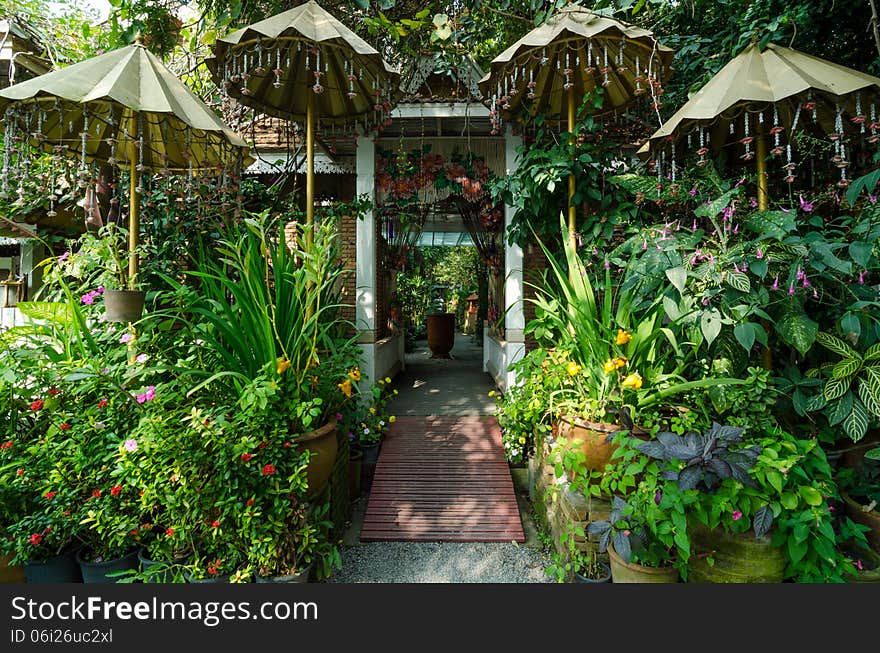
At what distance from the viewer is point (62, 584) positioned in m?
1.88

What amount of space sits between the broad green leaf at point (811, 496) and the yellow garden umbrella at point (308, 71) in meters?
2.49

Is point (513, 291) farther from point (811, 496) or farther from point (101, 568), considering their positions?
point (101, 568)

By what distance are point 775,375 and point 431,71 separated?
3549 mm

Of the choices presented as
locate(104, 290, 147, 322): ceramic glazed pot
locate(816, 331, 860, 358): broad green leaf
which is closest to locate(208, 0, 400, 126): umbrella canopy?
locate(104, 290, 147, 322): ceramic glazed pot

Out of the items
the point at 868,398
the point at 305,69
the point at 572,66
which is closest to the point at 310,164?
the point at 305,69

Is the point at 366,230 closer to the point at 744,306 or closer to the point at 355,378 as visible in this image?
the point at 355,378

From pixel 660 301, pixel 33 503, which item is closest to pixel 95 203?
pixel 33 503

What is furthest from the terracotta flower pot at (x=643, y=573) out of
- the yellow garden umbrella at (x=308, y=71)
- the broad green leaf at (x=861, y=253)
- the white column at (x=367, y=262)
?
the white column at (x=367, y=262)

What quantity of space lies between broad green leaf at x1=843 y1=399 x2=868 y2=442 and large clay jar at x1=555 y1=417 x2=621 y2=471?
0.88 meters

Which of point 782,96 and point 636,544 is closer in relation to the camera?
point 636,544

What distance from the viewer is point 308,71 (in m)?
2.80

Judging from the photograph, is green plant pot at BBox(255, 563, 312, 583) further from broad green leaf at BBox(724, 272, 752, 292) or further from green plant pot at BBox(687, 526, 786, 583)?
broad green leaf at BBox(724, 272, 752, 292)

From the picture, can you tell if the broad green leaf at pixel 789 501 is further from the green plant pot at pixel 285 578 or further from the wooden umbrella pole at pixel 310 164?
the wooden umbrella pole at pixel 310 164

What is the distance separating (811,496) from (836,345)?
71cm
